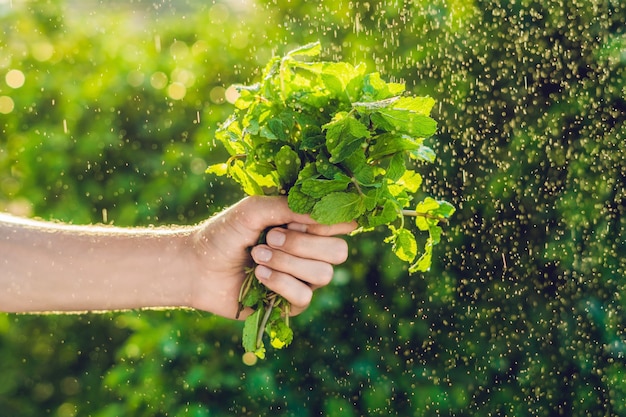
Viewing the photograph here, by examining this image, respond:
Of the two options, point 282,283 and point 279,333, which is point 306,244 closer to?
point 282,283

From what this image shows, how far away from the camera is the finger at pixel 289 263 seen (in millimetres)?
1529

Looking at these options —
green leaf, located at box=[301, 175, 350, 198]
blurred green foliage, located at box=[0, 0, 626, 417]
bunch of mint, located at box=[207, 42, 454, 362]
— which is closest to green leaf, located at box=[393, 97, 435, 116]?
bunch of mint, located at box=[207, 42, 454, 362]

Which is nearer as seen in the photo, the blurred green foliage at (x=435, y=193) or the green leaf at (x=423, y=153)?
the green leaf at (x=423, y=153)

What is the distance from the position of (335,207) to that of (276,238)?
19 cm

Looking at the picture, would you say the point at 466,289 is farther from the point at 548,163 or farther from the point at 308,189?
the point at 308,189

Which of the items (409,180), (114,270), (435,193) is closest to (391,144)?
(409,180)

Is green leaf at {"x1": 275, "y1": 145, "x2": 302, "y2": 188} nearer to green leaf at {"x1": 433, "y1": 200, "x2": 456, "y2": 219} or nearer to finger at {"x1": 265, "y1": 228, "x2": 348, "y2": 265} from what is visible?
finger at {"x1": 265, "y1": 228, "x2": 348, "y2": 265}

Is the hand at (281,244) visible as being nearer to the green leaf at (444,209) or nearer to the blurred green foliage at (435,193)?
the green leaf at (444,209)

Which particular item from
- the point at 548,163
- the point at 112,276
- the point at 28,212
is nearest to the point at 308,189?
the point at 112,276

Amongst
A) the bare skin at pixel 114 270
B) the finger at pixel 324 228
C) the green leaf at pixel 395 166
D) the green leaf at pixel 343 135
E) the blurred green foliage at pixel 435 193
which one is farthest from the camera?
the blurred green foliage at pixel 435 193

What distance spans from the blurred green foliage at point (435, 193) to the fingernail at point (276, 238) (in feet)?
2.66

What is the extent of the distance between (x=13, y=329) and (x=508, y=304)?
6.20 ft

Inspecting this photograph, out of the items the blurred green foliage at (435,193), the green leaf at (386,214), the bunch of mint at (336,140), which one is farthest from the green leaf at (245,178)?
the blurred green foliage at (435,193)

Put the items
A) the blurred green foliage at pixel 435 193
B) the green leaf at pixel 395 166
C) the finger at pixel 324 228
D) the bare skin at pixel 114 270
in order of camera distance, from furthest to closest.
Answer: the blurred green foliage at pixel 435 193 → the bare skin at pixel 114 270 → the finger at pixel 324 228 → the green leaf at pixel 395 166
